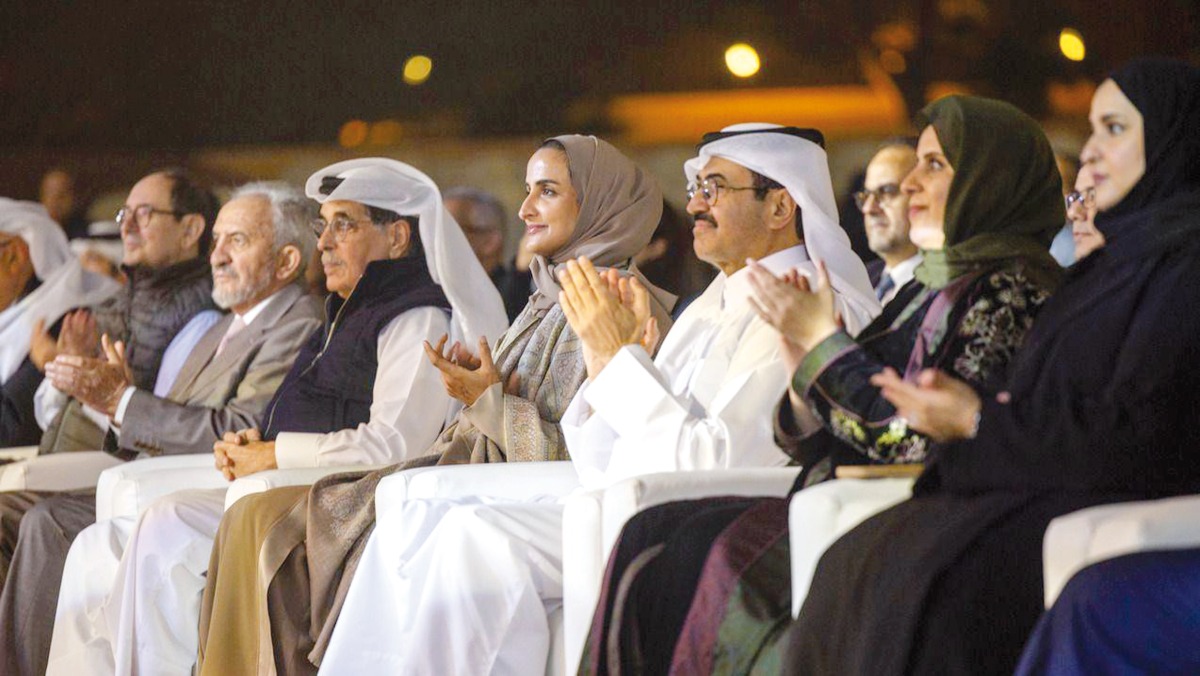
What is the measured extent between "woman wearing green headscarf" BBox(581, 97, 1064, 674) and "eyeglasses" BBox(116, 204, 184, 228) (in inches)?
142

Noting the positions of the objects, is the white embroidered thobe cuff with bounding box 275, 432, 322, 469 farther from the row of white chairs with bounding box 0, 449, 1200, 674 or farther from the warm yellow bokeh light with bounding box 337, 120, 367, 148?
the warm yellow bokeh light with bounding box 337, 120, 367, 148

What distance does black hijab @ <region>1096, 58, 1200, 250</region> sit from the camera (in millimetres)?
2523

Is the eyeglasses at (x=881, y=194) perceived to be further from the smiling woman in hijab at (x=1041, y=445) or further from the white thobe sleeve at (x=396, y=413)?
the smiling woman in hijab at (x=1041, y=445)

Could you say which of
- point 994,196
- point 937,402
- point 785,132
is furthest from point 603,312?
point 937,402

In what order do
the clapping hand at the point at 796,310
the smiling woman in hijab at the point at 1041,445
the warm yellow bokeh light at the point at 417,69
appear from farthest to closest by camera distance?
the warm yellow bokeh light at the point at 417,69
the clapping hand at the point at 796,310
the smiling woman in hijab at the point at 1041,445

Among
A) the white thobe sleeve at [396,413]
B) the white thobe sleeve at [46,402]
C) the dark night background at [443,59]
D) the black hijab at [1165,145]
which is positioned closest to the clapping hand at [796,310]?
the black hijab at [1165,145]

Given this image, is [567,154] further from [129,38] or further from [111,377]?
[129,38]

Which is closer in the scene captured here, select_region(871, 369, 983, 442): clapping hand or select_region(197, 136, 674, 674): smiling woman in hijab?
select_region(871, 369, 983, 442): clapping hand

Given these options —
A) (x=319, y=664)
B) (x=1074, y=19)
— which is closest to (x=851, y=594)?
(x=319, y=664)

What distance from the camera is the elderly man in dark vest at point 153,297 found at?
584 centimetres

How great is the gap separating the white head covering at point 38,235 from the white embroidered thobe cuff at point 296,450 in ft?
8.58

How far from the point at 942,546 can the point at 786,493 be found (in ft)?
2.84

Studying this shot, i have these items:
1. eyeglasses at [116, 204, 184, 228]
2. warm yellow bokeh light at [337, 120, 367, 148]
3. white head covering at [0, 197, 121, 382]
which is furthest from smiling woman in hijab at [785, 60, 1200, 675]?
warm yellow bokeh light at [337, 120, 367, 148]

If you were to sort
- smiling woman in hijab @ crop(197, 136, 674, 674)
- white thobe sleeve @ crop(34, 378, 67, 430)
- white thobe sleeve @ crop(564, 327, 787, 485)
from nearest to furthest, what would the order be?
white thobe sleeve @ crop(564, 327, 787, 485) < smiling woman in hijab @ crop(197, 136, 674, 674) < white thobe sleeve @ crop(34, 378, 67, 430)
